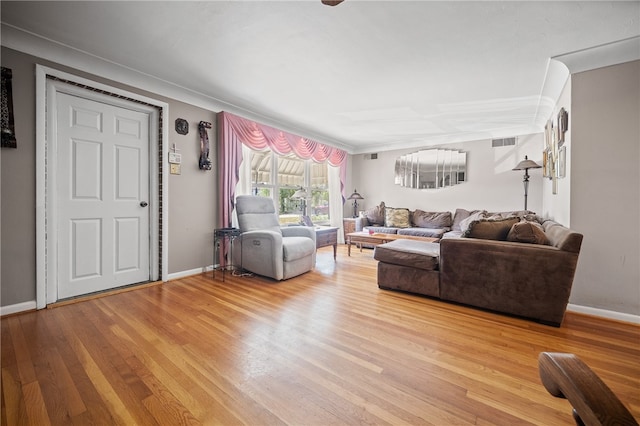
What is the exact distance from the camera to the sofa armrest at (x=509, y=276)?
2.15m

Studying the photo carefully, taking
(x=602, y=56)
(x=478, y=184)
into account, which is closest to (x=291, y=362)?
(x=602, y=56)

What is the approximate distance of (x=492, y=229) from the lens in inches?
100

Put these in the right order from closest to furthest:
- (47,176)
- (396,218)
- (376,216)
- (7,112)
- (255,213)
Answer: (7,112)
(47,176)
(255,213)
(396,218)
(376,216)

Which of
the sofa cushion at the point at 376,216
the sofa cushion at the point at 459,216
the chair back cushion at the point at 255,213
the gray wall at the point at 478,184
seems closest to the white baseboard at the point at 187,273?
the chair back cushion at the point at 255,213

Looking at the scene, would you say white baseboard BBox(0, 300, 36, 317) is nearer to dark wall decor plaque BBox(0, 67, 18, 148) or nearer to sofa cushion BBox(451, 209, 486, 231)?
dark wall decor plaque BBox(0, 67, 18, 148)

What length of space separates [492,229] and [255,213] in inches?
113

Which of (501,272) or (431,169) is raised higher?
(431,169)

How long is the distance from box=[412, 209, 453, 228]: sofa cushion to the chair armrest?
2812mm

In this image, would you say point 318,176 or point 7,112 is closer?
point 7,112

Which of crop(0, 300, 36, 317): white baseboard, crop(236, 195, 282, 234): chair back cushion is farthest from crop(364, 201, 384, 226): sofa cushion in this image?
crop(0, 300, 36, 317): white baseboard

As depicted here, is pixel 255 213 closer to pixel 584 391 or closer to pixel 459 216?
pixel 584 391

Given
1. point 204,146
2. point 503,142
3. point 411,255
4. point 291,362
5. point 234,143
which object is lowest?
point 291,362

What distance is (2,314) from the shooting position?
2244 mm

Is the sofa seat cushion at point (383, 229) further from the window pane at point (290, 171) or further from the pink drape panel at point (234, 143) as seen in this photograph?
the pink drape panel at point (234, 143)
